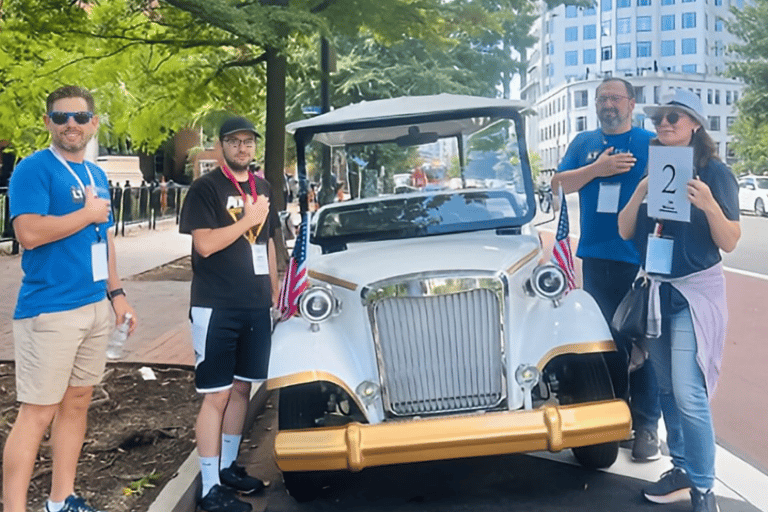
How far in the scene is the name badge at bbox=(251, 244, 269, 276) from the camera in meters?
4.49

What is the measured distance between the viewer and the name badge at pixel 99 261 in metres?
3.85

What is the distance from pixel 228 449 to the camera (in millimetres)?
4742

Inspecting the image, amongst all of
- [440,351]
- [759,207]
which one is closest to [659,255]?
[440,351]

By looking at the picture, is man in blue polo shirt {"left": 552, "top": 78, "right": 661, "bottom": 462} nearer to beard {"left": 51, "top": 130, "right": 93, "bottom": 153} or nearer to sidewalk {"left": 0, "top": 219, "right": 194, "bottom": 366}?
beard {"left": 51, "top": 130, "right": 93, "bottom": 153}

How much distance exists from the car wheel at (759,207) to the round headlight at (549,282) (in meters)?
30.6

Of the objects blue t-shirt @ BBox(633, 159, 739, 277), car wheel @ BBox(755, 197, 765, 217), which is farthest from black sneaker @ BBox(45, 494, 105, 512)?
car wheel @ BBox(755, 197, 765, 217)

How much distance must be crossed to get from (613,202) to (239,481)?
275 centimetres

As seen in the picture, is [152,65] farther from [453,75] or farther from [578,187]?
[453,75]

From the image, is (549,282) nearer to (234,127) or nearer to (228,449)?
(234,127)

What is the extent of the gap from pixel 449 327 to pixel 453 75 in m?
23.3

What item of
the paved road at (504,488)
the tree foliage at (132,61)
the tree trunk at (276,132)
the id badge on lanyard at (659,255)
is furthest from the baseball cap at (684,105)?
the tree trunk at (276,132)

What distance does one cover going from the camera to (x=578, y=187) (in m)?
5.32

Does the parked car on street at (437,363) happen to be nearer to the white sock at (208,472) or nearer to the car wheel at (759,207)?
the white sock at (208,472)

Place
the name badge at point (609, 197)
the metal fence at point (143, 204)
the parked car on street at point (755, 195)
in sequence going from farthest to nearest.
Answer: the parked car on street at point (755, 195) → the metal fence at point (143, 204) → the name badge at point (609, 197)
